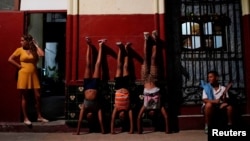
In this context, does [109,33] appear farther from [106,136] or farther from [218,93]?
[218,93]

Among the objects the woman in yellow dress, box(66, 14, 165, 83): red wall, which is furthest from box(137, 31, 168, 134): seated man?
the woman in yellow dress

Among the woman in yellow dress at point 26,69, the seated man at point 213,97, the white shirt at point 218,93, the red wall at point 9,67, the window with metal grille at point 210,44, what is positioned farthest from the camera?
the window with metal grille at point 210,44

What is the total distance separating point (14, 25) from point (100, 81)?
83.7 inches

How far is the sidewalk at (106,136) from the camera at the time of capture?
17.6 ft

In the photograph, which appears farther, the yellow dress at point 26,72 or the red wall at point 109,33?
the red wall at point 109,33

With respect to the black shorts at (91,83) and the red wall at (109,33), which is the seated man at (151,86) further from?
the black shorts at (91,83)

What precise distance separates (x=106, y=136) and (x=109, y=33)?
211 centimetres

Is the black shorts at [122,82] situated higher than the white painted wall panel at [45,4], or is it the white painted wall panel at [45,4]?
the white painted wall panel at [45,4]

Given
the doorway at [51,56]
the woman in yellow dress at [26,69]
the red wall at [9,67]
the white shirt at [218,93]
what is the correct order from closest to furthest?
the white shirt at [218,93] < the woman in yellow dress at [26,69] < the red wall at [9,67] < the doorway at [51,56]

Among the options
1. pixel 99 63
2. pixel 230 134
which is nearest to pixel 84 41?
pixel 99 63

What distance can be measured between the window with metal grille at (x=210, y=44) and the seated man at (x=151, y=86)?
75 cm

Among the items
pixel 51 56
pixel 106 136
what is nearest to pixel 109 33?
pixel 106 136

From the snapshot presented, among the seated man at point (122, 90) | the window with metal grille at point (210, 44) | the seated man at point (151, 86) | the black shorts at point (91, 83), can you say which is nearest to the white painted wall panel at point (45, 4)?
the seated man at point (122, 90)

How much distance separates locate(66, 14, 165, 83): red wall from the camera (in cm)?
626
